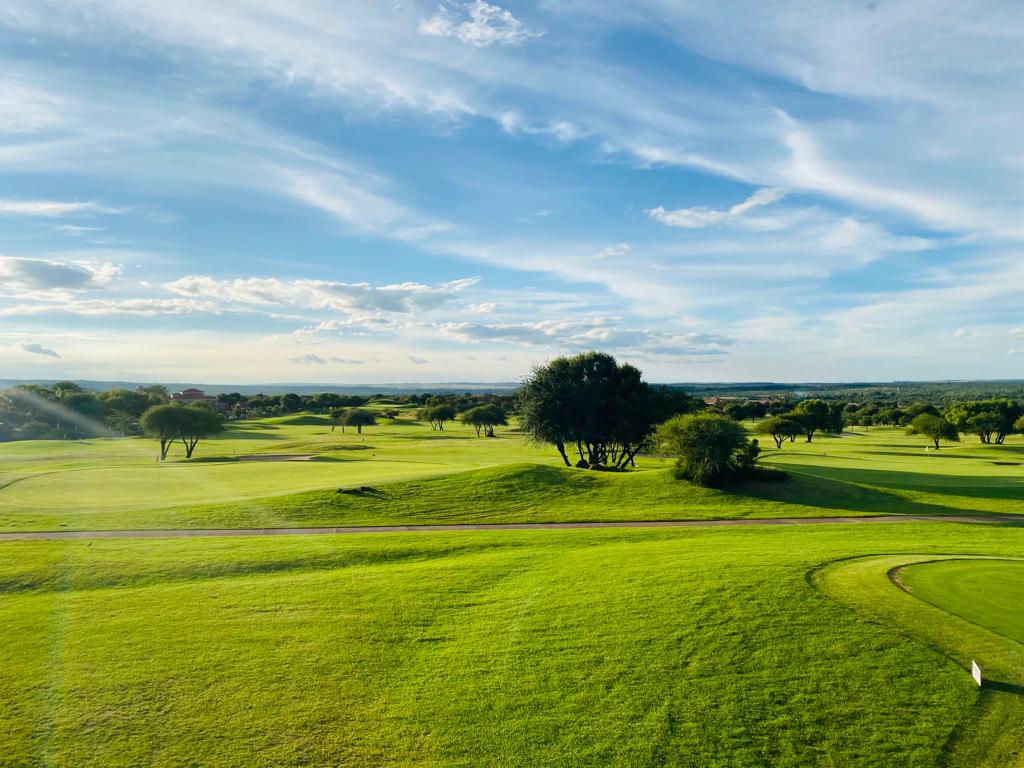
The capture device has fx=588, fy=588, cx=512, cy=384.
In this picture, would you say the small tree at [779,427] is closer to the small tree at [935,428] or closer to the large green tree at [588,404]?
the small tree at [935,428]

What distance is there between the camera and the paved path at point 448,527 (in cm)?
2619

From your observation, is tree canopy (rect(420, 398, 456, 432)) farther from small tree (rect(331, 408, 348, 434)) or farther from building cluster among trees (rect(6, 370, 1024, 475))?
small tree (rect(331, 408, 348, 434))

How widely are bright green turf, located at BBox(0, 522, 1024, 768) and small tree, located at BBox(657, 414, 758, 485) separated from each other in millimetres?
19316

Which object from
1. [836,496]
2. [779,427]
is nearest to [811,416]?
[779,427]

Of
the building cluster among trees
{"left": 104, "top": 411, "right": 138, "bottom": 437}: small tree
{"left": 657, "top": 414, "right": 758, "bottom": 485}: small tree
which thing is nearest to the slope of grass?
{"left": 657, "top": 414, "right": 758, "bottom": 485}: small tree

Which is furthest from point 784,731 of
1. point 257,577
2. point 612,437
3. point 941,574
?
point 612,437

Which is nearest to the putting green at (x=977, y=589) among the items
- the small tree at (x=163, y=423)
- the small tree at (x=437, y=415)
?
the small tree at (x=163, y=423)

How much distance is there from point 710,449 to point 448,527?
19149 millimetres

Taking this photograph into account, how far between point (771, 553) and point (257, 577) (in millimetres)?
18258

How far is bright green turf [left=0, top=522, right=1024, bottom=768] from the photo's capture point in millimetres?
10320

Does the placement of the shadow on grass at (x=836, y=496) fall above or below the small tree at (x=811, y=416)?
below

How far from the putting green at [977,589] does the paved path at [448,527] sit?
13.6 m

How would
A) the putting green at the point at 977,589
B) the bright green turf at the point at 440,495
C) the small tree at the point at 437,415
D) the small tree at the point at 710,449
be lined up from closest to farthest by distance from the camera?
1. the putting green at the point at 977,589
2. the bright green turf at the point at 440,495
3. the small tree at the point at 710,449
4. the small tree at the point at 437,415

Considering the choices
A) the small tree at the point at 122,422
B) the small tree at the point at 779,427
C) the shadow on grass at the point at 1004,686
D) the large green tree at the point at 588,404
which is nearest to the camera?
the shadow on grass at the point at 1004,686
